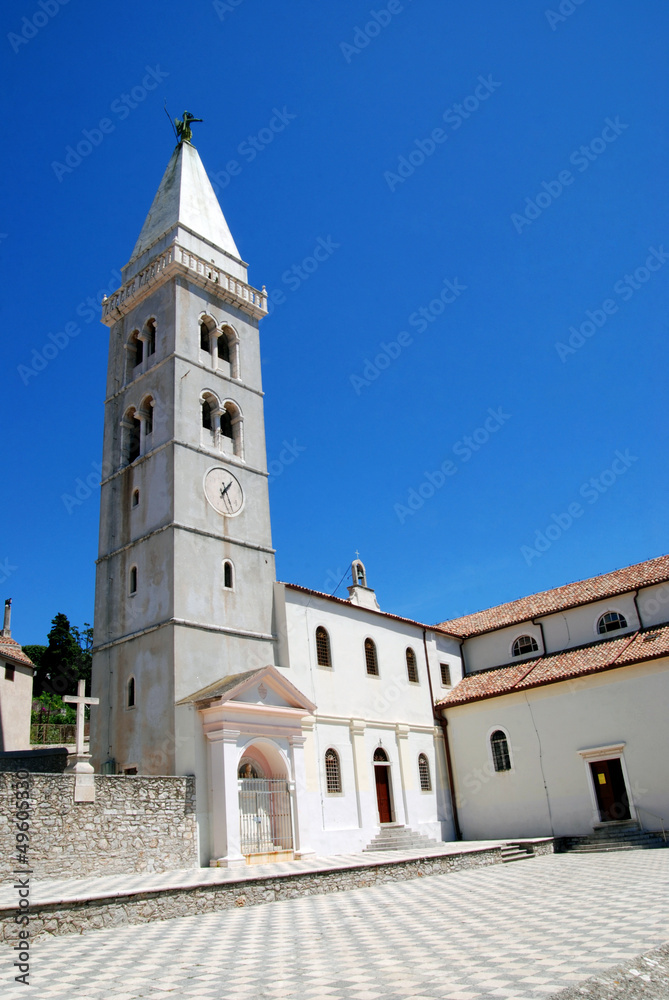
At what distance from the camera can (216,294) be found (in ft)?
91.4

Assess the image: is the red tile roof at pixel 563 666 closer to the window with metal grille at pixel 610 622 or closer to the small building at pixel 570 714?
the small building at pixel 570 714

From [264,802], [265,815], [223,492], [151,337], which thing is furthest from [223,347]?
[265,815]

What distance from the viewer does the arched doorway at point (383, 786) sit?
25422mm

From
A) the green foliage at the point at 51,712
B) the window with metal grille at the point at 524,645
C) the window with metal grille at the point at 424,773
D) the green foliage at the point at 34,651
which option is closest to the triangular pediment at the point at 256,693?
the window with metal grille at the point at 424,773

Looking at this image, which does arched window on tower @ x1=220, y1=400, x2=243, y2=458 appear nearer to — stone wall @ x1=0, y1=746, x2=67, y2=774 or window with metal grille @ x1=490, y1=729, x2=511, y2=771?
stone wall @ x1=0, y1=746, x2=67, y2=774

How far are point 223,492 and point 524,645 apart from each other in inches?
559

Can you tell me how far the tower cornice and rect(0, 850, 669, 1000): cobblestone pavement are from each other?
2111cm

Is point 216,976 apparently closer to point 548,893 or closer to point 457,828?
point 548,893

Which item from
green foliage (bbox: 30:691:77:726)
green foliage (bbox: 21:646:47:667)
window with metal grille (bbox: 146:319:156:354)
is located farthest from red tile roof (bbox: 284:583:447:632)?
green foliage (bbox: 21:646:47:667)

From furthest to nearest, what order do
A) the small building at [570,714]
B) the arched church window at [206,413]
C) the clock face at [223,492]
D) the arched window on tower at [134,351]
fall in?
the arched window on tower at [134,351] → the arched church window at [206,413] → the clock face at [223,492] → the small building at [570,714]

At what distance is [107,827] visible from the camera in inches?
657

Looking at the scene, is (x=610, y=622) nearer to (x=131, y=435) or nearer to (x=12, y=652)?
(x=131, y=435)

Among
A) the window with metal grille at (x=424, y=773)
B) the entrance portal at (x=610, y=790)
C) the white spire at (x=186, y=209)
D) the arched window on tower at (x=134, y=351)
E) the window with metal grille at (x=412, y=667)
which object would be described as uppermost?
the white spire at (x=186, y=209)

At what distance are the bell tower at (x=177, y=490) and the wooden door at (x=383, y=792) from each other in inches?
247
